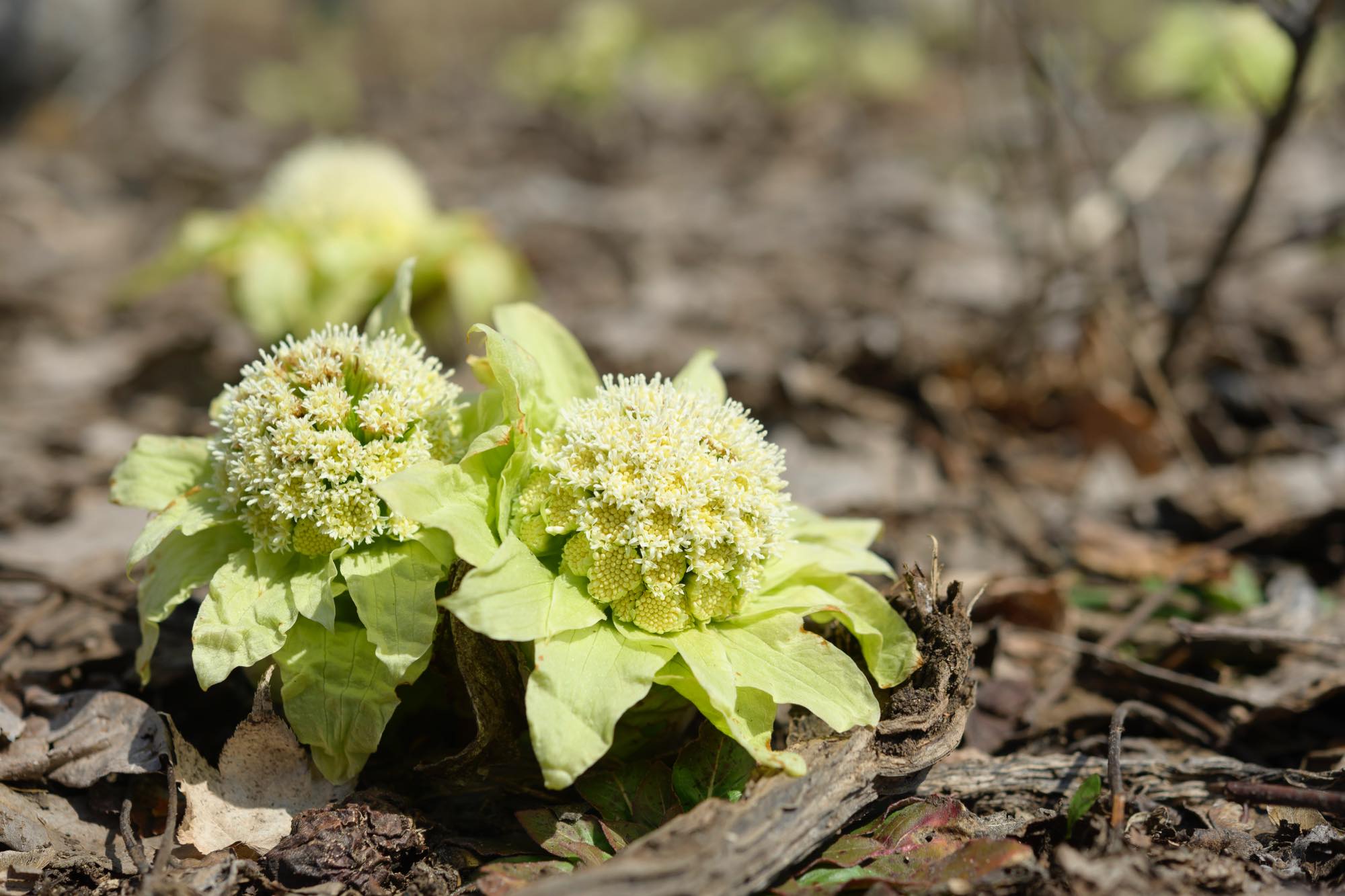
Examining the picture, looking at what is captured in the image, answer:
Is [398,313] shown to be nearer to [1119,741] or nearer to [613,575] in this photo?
[613,575]

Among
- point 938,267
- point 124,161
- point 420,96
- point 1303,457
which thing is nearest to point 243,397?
point 1303,457

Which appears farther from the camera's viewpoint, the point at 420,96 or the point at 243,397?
the point at 420,96

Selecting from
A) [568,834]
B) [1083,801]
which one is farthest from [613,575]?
[1083,801]

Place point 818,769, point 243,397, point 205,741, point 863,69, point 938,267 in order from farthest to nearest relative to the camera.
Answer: point 863,69
point 938,267
point 205,741
point 243,397
point 818,769

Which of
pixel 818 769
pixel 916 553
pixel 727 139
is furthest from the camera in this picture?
pixel 727 139

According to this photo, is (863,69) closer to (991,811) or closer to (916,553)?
(916,553)

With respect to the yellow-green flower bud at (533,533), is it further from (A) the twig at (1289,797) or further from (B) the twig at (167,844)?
(A) the twig at (1289,797)

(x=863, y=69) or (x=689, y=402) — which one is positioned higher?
(x=863, y=69)
